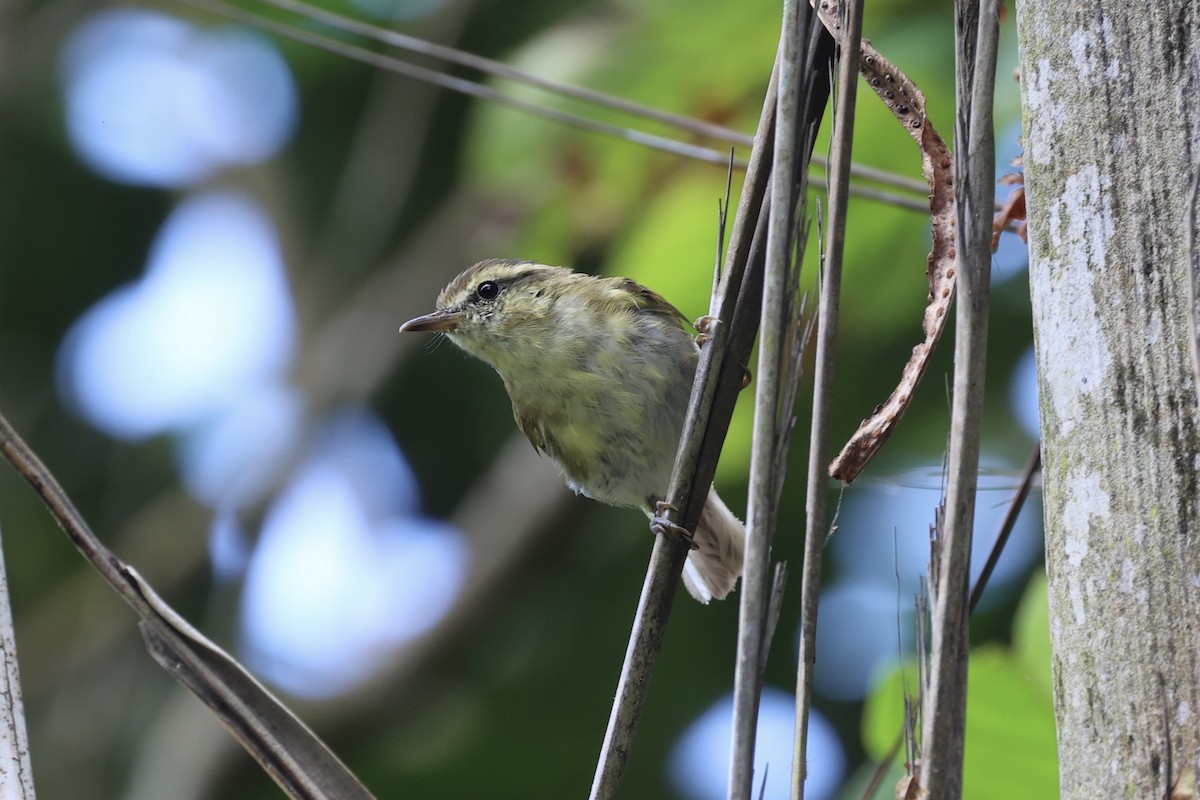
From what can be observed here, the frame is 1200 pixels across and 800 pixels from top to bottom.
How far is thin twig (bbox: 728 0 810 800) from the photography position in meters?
1.25

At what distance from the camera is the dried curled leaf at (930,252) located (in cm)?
142

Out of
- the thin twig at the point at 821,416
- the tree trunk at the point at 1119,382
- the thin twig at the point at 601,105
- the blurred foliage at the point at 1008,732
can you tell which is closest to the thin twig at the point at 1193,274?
the tree trunk at the point at 1119,382

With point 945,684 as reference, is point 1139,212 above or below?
above

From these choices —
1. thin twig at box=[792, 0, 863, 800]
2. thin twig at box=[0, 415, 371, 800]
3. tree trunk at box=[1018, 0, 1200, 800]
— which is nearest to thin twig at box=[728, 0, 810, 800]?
thin twig at box=[792, 0, 863, 800]

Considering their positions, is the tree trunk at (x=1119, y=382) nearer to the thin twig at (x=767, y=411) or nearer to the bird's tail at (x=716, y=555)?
the thin twig at (x=767, y=411)

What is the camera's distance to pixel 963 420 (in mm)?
1199

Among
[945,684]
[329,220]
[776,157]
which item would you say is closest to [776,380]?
[776,157]

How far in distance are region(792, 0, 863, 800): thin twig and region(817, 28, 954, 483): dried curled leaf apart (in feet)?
0.36

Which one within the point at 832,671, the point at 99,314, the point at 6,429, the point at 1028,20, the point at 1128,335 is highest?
the point at 99,314

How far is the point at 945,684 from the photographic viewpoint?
1.18m

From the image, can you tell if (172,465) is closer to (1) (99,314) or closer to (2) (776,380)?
(1) (99,314)

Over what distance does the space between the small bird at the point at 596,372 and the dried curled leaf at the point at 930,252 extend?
2.27 metres

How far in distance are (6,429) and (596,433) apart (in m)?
2.40

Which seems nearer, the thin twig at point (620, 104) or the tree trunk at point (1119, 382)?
the tree trunk at point (1119, 382)
